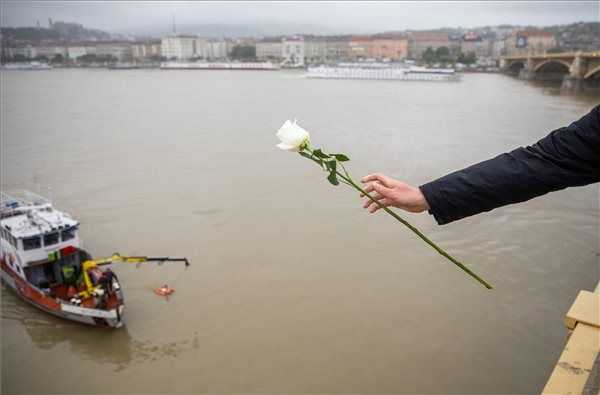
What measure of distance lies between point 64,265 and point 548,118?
866 inches

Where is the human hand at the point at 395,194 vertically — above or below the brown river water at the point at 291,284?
above

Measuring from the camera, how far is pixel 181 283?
A: 24.9ft

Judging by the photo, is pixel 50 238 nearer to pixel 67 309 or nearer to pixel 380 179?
pixel 67 309

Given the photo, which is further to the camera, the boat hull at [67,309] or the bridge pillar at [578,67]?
the bridge pillar at [578,67]

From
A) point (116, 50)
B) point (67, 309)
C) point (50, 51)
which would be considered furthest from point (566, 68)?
point (116, 50)

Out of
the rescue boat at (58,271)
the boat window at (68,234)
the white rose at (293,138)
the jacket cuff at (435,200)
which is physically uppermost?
the white rose at (293,138)

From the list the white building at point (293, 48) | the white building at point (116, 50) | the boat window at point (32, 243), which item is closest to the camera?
the boat window at point (32, 243)

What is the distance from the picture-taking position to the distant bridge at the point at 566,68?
3712 centimetres

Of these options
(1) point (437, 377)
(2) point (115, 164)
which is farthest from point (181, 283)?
(2) point (115, 164)

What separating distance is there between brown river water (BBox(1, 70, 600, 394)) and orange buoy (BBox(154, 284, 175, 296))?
8 cm

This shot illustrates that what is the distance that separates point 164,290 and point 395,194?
6790mm

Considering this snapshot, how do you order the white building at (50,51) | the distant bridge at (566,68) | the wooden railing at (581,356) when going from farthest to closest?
the white building at (50,51) < the distant bridge at (566,68) < the wooden railing at (581,356)

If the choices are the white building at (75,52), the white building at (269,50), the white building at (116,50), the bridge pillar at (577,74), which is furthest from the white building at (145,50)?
the bridge pillar at (577,74)

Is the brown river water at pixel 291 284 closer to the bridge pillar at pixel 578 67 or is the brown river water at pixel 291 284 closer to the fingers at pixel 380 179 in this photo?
the fingers at pixel 380 179
